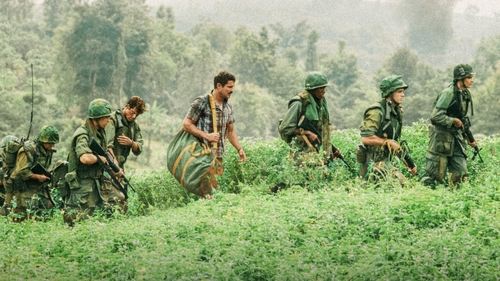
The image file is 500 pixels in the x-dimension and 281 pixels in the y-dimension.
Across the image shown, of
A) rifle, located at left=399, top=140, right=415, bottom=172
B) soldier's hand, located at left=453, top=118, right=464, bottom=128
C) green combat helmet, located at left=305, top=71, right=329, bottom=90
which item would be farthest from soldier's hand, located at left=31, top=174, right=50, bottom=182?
soldier's hand, located at left=453, top=118, right=464, bottom=128

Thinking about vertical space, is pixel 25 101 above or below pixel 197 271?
below

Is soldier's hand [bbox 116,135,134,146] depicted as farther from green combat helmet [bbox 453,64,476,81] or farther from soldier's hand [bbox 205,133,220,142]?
green combat helmet [bbox 453,64,476,81]

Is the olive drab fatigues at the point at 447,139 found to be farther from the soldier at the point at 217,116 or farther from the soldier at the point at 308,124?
the soldier at the point at 217,116

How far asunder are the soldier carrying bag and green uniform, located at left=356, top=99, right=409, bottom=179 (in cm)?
Result: 194

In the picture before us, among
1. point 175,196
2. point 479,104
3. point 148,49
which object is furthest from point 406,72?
point 175,196

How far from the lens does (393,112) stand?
10.0 metres

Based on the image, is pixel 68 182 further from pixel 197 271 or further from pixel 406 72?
pixel 406 72

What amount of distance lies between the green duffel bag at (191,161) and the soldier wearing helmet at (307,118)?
3.41ft

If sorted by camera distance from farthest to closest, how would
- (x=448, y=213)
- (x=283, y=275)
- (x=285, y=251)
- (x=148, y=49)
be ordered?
(x=148, y=49) < (x=448, y=213) < (x=285, y=251) < (x=283, y=275)

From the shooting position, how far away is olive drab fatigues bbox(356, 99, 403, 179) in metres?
9.89

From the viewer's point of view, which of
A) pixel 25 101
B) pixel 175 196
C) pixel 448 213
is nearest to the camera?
pixel 448 213

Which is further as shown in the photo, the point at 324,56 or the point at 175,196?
the point at 324,56

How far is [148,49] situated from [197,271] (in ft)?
193

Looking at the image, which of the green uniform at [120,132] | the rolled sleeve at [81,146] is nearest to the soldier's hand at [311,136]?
the green uniform at [120,132]
